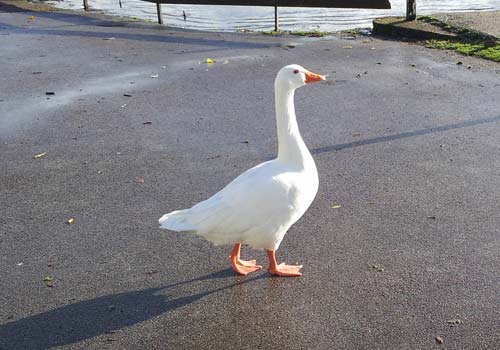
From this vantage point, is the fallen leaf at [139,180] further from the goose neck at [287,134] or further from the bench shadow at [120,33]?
the bench shadow at [120,33]

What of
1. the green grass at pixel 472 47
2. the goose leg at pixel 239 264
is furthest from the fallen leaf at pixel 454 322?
the green grass at pixel 472 47

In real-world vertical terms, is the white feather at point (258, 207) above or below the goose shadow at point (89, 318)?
above

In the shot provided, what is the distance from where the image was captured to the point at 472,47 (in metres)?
10.3

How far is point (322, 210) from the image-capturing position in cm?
540

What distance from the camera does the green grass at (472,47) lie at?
9.87 m

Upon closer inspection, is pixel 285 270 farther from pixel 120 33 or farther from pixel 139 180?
pixel 120 33

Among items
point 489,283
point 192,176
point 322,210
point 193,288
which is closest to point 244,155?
point 192,176

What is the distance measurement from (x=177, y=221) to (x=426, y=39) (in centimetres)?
850

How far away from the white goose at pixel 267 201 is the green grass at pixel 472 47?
640 cm

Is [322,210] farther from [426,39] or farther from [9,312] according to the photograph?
[426,39]

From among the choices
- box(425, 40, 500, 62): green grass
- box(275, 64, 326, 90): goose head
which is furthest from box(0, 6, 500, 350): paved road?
box(275, 64, 326, 90): goose head

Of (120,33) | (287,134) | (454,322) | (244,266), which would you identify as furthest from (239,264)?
(120,33)

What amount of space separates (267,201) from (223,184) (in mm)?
1858

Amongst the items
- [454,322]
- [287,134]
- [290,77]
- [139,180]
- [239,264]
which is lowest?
[454,322]
